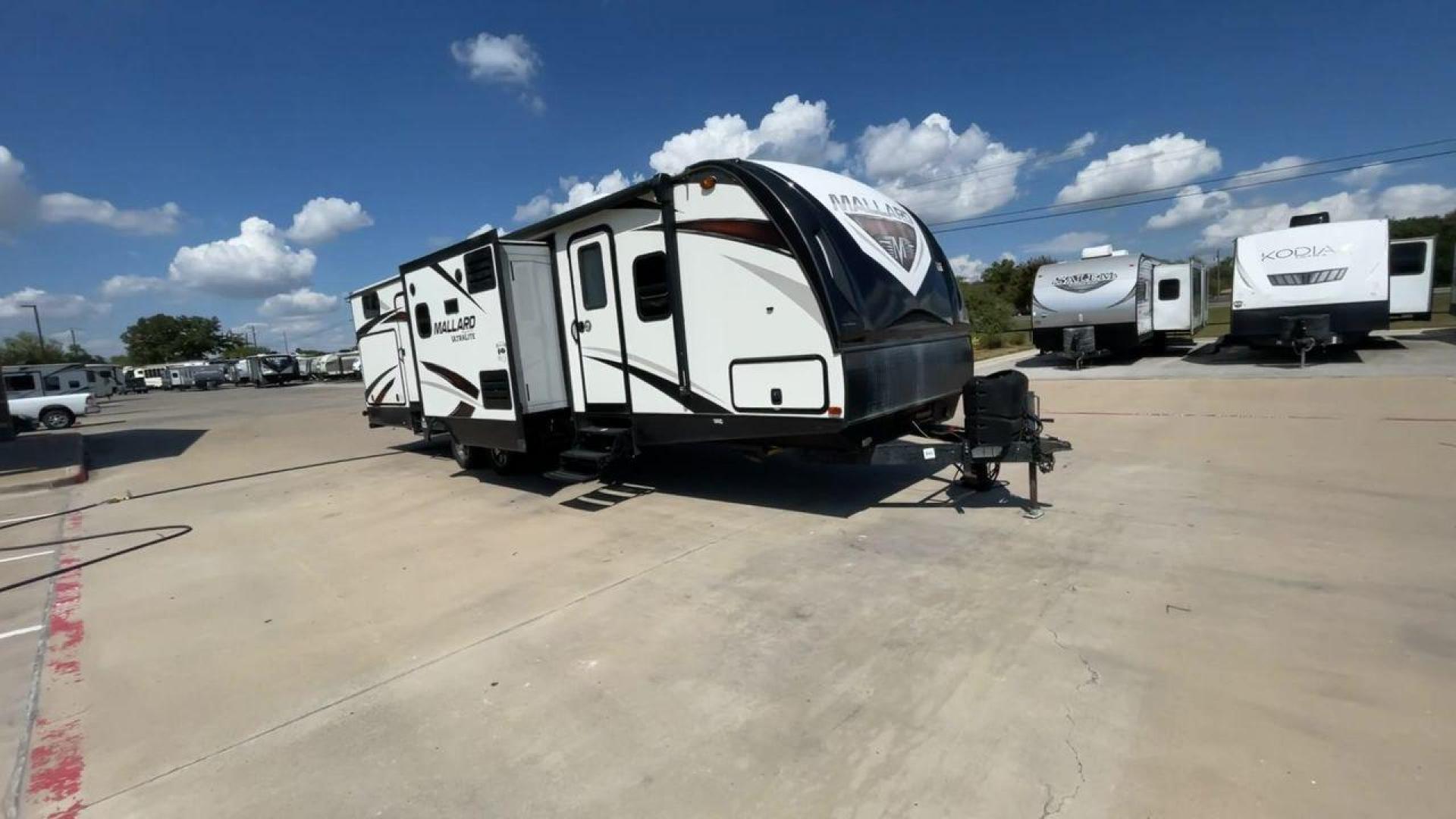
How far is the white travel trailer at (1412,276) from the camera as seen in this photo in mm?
15180

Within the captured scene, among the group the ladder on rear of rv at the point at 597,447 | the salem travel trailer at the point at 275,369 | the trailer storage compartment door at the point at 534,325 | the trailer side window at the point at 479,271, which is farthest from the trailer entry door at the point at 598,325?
the salem travel trailer at the point at 275,369

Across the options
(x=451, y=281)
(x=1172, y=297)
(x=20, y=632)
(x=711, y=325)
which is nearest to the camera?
(x=20, y=632)

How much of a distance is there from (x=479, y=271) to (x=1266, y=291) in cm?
1560

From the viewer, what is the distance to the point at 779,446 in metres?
5.81

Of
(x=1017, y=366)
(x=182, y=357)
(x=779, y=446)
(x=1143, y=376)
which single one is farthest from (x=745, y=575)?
(x=182, y=357)

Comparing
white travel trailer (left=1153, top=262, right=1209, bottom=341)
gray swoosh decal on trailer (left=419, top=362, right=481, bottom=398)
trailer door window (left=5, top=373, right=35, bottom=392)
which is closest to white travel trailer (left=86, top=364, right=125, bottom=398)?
trailer door window (left=5, top=373, right=35, bottom=392)

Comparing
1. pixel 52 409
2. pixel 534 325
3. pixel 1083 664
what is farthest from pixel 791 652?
pixel 52 409

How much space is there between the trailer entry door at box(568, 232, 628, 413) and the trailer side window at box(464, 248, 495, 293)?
93 cm

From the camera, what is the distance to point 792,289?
520 cm

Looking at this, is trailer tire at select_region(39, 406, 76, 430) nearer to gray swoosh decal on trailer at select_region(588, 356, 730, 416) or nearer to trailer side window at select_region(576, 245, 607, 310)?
trailer side window at select_region(576, 245, 607, 310)

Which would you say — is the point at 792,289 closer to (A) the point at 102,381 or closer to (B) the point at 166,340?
(A) the point at 102,381

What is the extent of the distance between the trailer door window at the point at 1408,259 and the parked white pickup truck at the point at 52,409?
1569 inches

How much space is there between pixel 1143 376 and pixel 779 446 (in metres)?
12.3

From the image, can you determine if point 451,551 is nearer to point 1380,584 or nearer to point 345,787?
point 345,787
